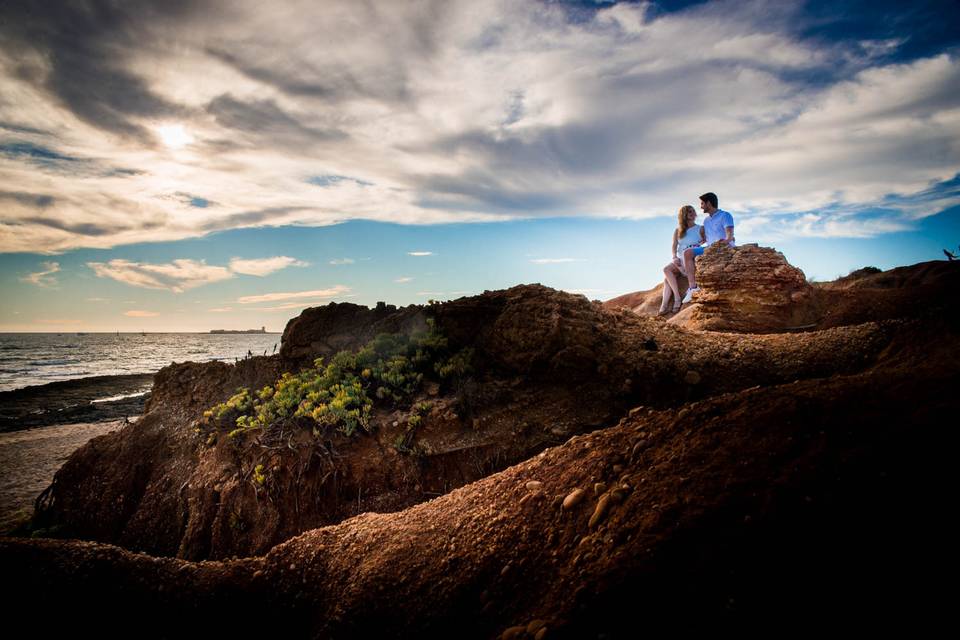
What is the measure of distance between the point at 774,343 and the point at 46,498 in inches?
470

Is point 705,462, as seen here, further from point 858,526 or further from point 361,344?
point 361,344

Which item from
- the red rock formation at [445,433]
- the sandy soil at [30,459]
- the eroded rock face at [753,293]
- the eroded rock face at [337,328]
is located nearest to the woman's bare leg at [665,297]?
the eroded rock face at [753,293]

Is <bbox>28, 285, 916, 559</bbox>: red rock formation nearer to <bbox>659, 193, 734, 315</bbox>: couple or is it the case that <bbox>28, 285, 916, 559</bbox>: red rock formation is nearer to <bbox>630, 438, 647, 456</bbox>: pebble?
<bbox>630, 438, 647, 456</bbox>: pebble

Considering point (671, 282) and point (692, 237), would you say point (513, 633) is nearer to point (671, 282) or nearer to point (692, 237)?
point (692, 237)

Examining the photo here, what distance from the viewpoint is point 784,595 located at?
1526 millimetres

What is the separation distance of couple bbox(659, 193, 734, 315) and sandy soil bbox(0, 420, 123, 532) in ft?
48.0

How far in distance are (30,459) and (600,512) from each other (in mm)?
14716

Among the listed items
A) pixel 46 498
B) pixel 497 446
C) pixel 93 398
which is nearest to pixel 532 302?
pixel 497 446

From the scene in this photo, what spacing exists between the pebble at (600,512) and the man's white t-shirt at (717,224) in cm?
924

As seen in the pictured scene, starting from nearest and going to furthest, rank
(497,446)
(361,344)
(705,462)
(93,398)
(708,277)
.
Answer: (705,462)
(497,446)
(361,344)
(708,277)
(93,398)

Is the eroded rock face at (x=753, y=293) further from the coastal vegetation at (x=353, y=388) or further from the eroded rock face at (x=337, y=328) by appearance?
the eroded rock face at (x=337, y=328)

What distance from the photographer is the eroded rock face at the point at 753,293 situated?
897cm

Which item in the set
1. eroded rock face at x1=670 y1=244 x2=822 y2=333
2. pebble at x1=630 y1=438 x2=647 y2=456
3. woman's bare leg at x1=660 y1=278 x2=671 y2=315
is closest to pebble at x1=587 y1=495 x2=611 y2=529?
pebble at x1=630 y1=438 x2=647 y2=456

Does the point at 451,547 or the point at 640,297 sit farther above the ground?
the point at 640,297
